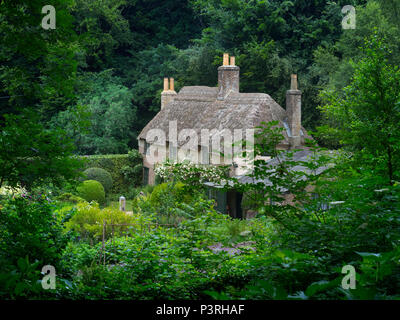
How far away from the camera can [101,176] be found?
24859 mm

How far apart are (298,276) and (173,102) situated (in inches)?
933

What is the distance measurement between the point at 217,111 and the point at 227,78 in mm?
1642

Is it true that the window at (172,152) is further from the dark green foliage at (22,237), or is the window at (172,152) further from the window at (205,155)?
the dark green foliage at (22,237)

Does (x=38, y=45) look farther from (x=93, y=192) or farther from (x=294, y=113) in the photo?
(x=93, y=192)

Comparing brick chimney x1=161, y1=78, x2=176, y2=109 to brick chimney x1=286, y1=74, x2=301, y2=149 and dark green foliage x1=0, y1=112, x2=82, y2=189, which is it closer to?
brick chimney x1=286, y1=74, x2=301, y2=149

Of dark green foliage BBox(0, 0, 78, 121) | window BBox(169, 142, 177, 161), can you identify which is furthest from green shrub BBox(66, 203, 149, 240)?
window BBox(169, 142, 177, 161)

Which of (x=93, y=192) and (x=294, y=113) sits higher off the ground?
(x=294, y=113)

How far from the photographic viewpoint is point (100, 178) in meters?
24.8

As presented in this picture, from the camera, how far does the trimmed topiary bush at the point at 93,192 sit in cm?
2250

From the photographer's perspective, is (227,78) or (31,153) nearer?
(31,153)

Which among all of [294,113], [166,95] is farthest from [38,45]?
[166,95]

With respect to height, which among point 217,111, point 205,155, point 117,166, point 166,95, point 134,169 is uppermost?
point 166,95

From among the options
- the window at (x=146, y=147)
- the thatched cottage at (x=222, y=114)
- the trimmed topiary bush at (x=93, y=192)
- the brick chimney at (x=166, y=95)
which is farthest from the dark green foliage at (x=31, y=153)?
the brick chimney at (x=166, y=95)

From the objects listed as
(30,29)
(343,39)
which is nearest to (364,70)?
(30,29)
